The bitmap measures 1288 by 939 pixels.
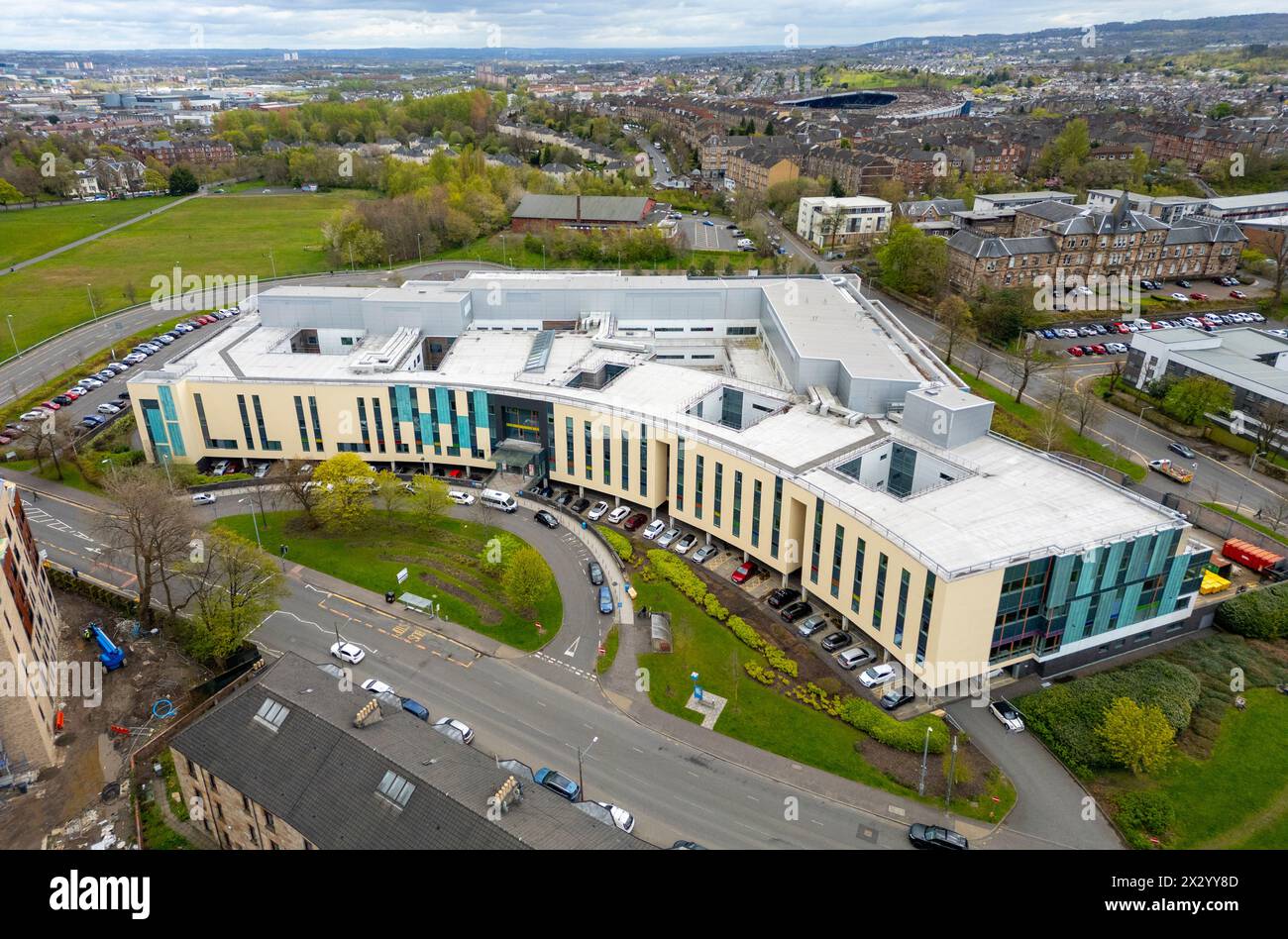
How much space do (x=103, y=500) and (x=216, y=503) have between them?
9.33m

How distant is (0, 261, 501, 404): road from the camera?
281ft

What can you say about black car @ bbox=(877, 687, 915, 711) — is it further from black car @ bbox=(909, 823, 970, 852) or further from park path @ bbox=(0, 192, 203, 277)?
park path @ bbox=(0, 192, 203, 277)

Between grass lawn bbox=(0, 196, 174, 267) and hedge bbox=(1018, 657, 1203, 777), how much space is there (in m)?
153

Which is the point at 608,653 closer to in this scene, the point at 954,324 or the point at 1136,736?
the point at 1136,736

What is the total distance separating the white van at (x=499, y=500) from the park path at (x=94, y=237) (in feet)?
352

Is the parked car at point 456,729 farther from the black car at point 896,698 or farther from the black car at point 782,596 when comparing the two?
the black car at point 896,698

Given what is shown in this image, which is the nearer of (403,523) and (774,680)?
(774,680)

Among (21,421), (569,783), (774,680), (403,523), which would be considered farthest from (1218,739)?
(21,421)

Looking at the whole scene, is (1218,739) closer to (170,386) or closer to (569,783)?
(569,783)

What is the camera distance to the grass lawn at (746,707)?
39.4m

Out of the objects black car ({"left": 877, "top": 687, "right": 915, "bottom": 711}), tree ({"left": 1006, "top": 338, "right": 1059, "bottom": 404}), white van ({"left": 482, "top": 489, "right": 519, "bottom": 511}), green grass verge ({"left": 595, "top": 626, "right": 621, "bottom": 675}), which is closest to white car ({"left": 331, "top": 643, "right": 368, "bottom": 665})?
green grass verge ({"left": 595, "top": 626, "right": 621, "bottom": 675})

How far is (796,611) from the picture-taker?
50.9 metres

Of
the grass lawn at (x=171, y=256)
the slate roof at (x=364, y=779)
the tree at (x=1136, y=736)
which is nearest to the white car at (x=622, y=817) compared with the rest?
the slate roof at (x=364, y=779)

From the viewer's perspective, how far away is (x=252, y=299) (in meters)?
83.8
